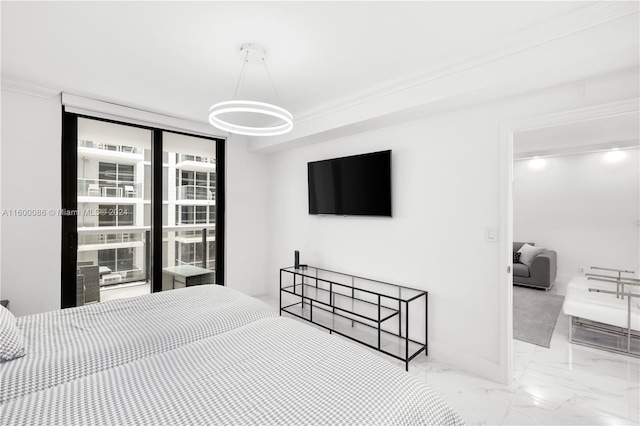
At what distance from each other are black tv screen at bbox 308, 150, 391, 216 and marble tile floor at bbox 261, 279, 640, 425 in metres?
1.53

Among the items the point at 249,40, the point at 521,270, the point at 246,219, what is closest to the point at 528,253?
the point at 521,270

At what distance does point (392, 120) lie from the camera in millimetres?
2896

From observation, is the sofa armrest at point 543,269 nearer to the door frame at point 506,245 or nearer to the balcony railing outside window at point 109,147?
the door frame at point 506,245

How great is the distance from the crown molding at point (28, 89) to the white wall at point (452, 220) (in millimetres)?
2862

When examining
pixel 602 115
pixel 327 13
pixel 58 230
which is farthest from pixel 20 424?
pixel 602 115

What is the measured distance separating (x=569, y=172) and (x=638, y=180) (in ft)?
2.84

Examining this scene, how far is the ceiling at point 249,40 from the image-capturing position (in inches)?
69.7

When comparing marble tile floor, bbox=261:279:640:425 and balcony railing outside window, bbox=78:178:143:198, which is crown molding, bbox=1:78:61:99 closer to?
balcony railing outside window, bbox=78:178:143:198

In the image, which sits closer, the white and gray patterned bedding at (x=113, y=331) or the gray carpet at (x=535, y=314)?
the white and gray patterned bedding at (x=113, y=331)

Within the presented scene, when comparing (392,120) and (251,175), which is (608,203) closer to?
(392,120)

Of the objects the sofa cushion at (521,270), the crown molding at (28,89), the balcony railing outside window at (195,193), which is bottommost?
the sofa cushion at (521,270)

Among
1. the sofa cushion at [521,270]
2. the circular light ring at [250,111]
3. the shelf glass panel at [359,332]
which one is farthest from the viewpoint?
the sofa cushion at [521,270]

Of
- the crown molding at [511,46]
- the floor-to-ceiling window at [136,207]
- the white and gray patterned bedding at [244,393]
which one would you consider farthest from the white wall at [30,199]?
the crown molding at [511,46]

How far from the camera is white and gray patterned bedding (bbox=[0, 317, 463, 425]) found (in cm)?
100
